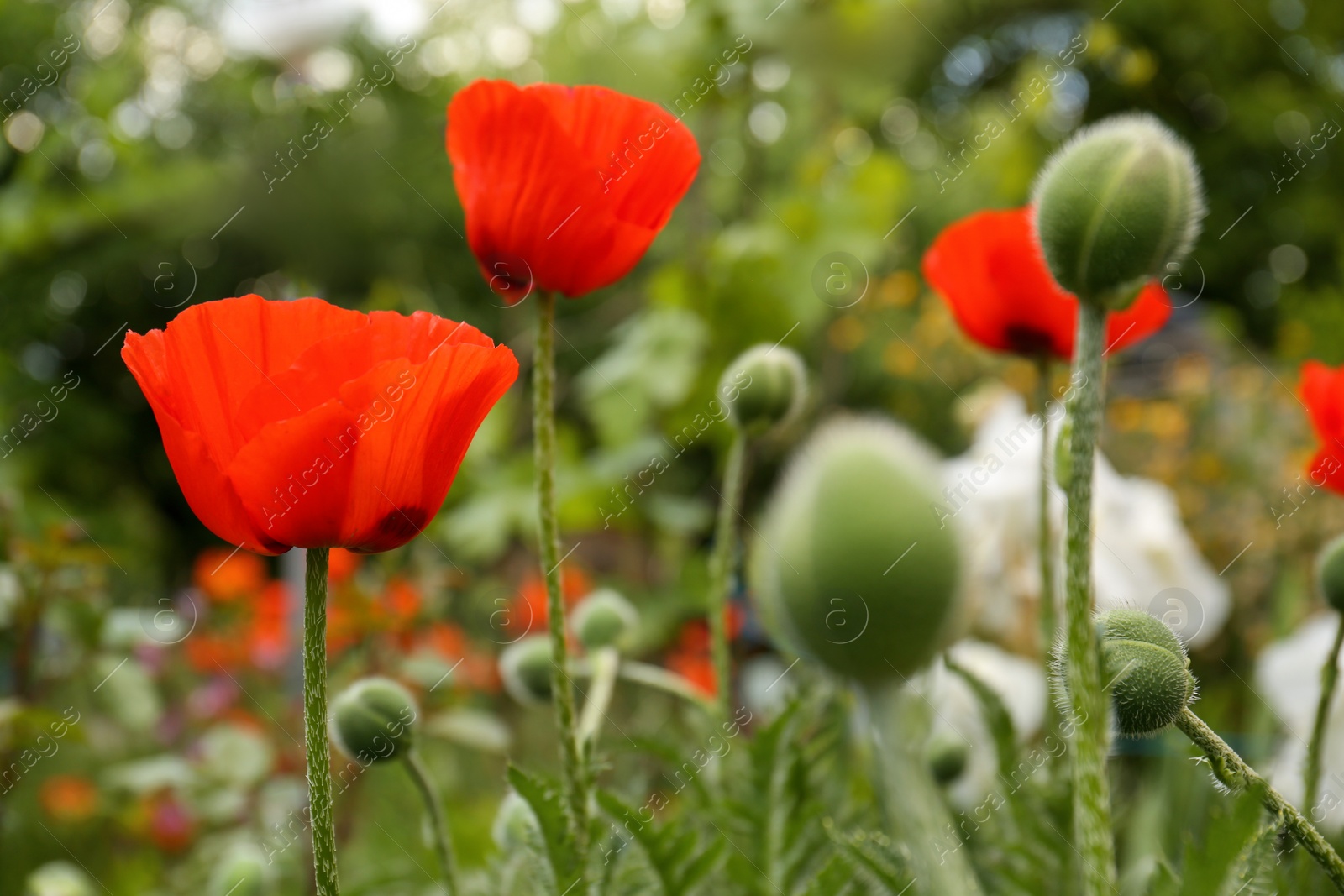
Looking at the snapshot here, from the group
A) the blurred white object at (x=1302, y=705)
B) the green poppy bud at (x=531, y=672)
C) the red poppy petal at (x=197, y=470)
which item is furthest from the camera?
the blurred white object at (x=1302, y=705)

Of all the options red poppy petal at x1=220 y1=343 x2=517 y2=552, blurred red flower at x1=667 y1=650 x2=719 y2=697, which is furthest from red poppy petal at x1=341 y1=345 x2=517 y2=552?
blurred red flower at x1=667 y1=650 x2=719 y2=697

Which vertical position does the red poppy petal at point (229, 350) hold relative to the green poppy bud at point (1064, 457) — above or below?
above

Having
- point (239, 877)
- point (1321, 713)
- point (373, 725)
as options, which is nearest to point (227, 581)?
point (239, 877)

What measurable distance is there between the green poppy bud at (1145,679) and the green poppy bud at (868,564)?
79 millimetres

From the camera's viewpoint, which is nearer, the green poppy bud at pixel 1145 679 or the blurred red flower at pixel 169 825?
the green poppy bud at pixel 1145 679

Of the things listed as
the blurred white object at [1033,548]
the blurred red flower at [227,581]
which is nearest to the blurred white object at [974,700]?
the blurred white object at [1033,548]

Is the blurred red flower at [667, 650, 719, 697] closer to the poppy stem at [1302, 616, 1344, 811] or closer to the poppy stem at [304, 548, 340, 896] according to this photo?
the poppy stem at [1302, 616, 1344, 811]

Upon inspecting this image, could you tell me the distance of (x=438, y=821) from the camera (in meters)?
0.37

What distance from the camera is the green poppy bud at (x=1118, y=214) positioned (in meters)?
0.25

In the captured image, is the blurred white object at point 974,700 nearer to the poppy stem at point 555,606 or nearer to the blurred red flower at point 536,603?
the poppy stem at point 555,606

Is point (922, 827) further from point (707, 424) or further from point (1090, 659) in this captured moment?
point (707, 424)

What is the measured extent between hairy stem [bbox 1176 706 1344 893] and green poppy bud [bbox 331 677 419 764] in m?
0.27

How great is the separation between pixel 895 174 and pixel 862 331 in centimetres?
107

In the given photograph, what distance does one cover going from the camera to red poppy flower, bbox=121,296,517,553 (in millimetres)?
296
